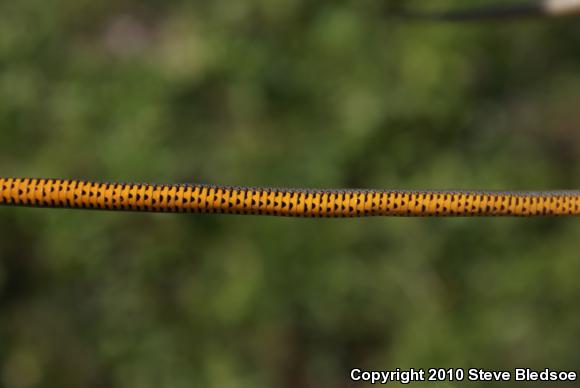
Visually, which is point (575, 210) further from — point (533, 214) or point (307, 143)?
point (307, 143)

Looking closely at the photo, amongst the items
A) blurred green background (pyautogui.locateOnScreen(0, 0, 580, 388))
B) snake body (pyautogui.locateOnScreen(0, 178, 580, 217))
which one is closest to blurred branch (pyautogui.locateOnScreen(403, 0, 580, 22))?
snake body (pyautogui.locateOnScreen(0, 178, 580, 217))

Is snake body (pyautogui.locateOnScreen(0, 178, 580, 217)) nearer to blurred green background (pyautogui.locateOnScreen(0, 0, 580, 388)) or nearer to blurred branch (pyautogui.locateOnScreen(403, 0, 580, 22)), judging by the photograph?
blurred branch (pyautogui.locateOnScreen(403, 0, 580, 22))

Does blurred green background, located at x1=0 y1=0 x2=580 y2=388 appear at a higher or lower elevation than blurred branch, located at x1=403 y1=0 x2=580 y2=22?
higher

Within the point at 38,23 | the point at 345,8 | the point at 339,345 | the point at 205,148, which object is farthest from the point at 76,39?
the point at 339,345

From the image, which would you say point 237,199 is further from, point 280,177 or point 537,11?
point 280,177

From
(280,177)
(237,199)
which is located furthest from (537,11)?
(280,177)

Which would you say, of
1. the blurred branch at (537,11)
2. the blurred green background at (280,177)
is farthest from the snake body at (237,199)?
the blurred green background at (280,177)
